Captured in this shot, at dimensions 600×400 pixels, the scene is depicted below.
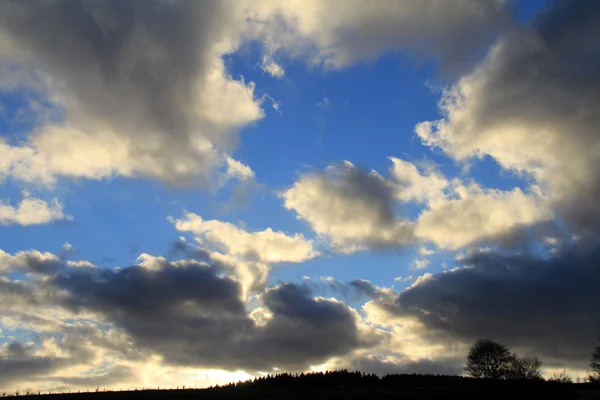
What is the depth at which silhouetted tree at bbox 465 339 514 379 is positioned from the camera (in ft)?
418

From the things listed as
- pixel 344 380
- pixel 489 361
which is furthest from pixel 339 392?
pixel 489 361

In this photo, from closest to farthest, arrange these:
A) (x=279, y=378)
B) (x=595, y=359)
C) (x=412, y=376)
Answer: (x=279, y=378) → (x=412, y=376) → (x=595, y=359)

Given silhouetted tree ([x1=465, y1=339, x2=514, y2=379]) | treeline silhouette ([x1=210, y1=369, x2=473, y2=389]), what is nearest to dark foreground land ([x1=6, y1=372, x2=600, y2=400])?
treeline silhouette ([x1=210, y1=369, x2=473, y2=389])

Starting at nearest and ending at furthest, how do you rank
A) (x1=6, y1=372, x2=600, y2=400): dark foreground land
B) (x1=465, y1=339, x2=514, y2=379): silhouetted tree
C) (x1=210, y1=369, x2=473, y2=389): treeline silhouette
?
1. (x1=6, y1=372, x2=600, y2=400): dark foreground land
2. (x1=210, y1=369, x2=473, y2=389): treeline silhouette
3. (x1=465, y1=339, x2=514, y2=379): silhouetted tree

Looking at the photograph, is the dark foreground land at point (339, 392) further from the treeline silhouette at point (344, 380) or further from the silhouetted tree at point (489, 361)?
the silhouetted tree at point (489, 361)

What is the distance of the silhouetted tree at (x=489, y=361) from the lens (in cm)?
12744

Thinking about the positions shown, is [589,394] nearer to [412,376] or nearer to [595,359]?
[412,376]

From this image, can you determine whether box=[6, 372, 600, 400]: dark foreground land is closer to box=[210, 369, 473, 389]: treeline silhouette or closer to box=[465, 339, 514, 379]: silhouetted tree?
box=[210, 369, 473, 389]: treeline silhouette

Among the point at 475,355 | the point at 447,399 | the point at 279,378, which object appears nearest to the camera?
the point at 447,399

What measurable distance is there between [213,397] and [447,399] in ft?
94.7

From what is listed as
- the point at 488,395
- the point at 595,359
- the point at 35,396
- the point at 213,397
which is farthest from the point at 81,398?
the point at 595,359

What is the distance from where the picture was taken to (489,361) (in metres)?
130

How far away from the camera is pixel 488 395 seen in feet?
223

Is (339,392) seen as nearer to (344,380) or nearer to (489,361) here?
(344,380)
